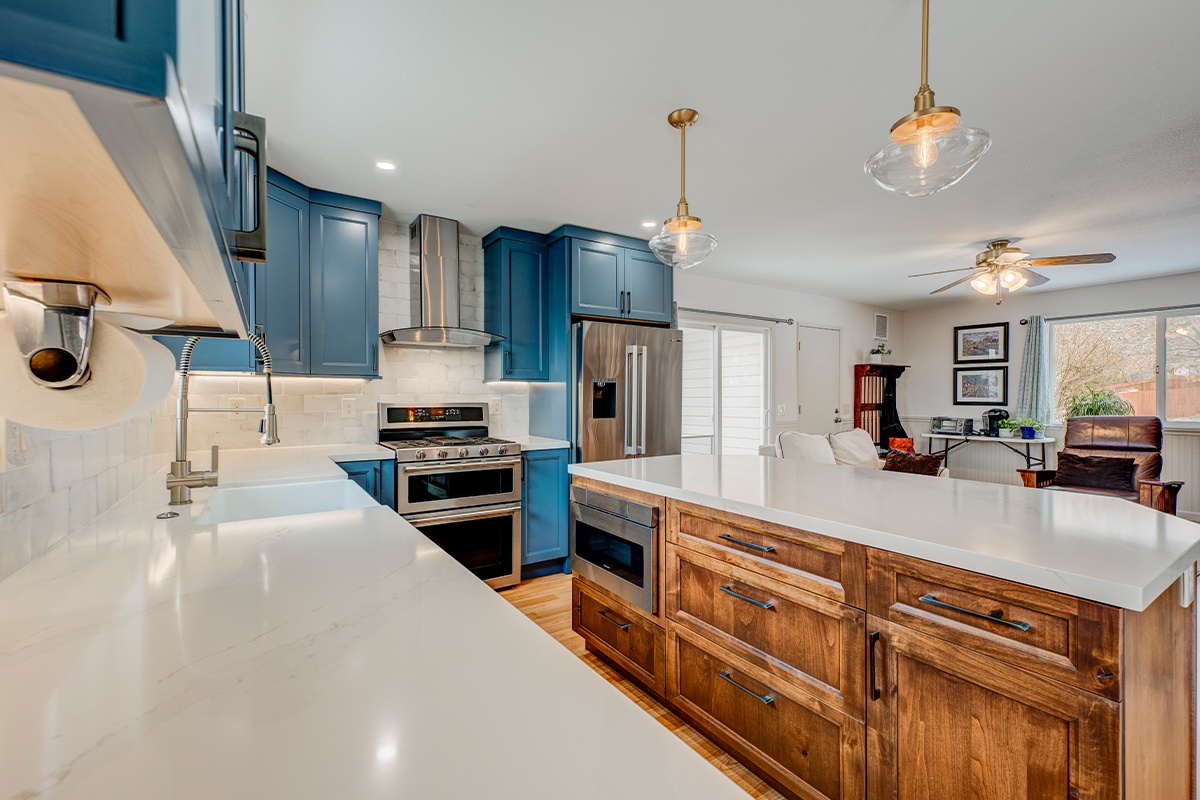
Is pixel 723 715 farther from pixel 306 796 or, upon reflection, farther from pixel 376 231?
pixel 376 231

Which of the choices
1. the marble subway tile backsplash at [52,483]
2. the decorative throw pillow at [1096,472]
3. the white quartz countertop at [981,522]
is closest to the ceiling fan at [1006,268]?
the decorative throw pillow at [1096,472]

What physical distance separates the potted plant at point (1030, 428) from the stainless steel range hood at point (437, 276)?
18.8ft

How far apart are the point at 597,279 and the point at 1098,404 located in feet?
18.1

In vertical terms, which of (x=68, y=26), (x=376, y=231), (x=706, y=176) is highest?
(x=706, y=176)

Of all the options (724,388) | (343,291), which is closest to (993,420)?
(724,388)

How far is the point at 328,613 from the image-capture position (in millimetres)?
764

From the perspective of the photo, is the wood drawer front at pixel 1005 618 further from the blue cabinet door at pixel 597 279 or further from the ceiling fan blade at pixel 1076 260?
the ceiling fan blade at pixel 1076 260

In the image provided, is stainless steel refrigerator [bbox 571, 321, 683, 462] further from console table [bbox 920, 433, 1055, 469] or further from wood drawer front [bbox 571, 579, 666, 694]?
console table [bbox 920, 433, 1055, 469]

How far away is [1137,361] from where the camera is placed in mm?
5430

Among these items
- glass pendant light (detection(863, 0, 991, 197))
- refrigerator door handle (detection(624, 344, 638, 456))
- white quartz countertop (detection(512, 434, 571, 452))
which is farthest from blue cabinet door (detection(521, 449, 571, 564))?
glass pendant light (detection(863, 0, 991, 197))

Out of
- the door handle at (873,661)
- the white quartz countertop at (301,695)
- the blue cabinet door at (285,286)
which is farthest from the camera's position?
the blue cabinet door at (285,286)

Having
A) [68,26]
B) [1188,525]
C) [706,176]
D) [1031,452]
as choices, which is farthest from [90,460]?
[1031,452]

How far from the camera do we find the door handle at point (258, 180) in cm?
56

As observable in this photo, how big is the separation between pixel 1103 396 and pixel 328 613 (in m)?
7.44
